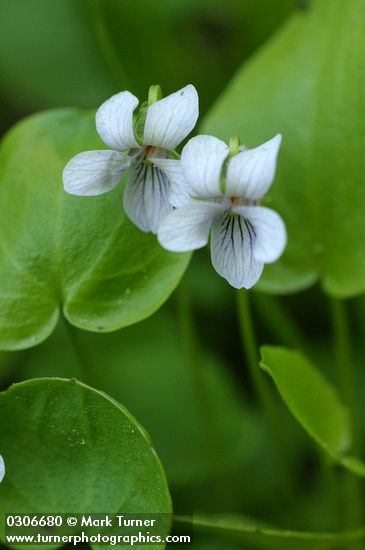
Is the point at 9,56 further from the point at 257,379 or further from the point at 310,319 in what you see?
the point at 257,379

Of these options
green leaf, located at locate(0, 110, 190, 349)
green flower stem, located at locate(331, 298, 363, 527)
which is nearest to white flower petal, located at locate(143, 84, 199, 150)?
green leaf, located at locate(0, 110, 190, 349)

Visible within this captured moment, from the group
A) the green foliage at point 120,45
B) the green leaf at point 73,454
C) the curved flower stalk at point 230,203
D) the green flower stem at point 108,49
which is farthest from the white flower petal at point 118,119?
the green foliage at point 120,45

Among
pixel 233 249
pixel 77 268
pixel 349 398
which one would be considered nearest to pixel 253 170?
pixel 233 249

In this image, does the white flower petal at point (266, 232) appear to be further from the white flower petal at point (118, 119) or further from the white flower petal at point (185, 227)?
the white flower petal at point (118, 119)

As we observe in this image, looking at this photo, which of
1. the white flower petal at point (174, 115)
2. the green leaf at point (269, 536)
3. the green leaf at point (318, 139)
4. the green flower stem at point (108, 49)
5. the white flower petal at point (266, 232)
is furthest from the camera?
the green flower stem at point (108, 49)

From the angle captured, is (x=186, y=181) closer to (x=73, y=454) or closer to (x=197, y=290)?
(x=73, y=454)

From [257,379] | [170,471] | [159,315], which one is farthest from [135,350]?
[257,379]
